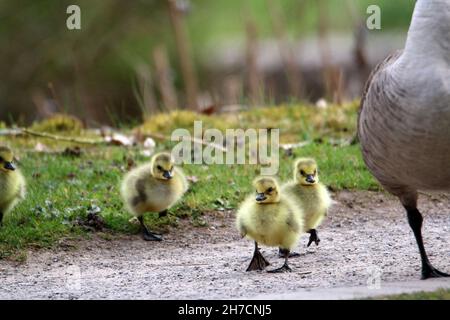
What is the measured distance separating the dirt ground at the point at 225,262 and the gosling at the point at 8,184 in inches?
20.7

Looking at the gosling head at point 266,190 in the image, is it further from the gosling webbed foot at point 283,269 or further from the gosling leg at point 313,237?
the gosling leg at point 313,237

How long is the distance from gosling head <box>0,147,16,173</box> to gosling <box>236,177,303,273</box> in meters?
1.83

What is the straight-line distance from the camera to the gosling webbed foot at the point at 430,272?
5770mm

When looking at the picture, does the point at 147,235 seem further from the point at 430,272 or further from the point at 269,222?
the point at 430,272

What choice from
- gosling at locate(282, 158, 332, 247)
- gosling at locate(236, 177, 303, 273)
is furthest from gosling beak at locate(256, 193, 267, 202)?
gosling at locate(282, 158, 332, 247)

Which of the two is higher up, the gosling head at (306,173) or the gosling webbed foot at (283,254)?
the gosling head at (306,173)

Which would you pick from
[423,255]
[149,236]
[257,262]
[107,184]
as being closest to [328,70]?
[107,184]

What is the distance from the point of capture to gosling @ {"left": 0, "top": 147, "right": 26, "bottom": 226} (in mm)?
6941

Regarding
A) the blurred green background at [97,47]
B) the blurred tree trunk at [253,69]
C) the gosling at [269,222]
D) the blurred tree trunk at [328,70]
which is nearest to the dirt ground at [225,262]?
the gosling at [269,222]

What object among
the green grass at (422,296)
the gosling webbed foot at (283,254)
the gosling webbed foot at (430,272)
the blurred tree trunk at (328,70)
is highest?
the blurred tree trunk at (328,70)

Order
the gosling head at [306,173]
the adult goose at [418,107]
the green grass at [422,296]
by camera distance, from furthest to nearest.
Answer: the gosling head at [306,173] < the adult goose at [418,107] < the green grass at [422,296]

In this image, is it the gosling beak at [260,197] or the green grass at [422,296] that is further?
the gosling beak at [260,197]

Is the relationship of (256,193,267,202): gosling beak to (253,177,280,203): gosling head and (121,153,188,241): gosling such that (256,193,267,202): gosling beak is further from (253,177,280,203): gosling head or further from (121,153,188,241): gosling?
(121,153,188,241): gosling

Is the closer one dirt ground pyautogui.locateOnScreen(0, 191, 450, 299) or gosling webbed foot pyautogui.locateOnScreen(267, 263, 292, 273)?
dirt ground pyautogui.locateOnScreen(0, 191, 450, 299)
